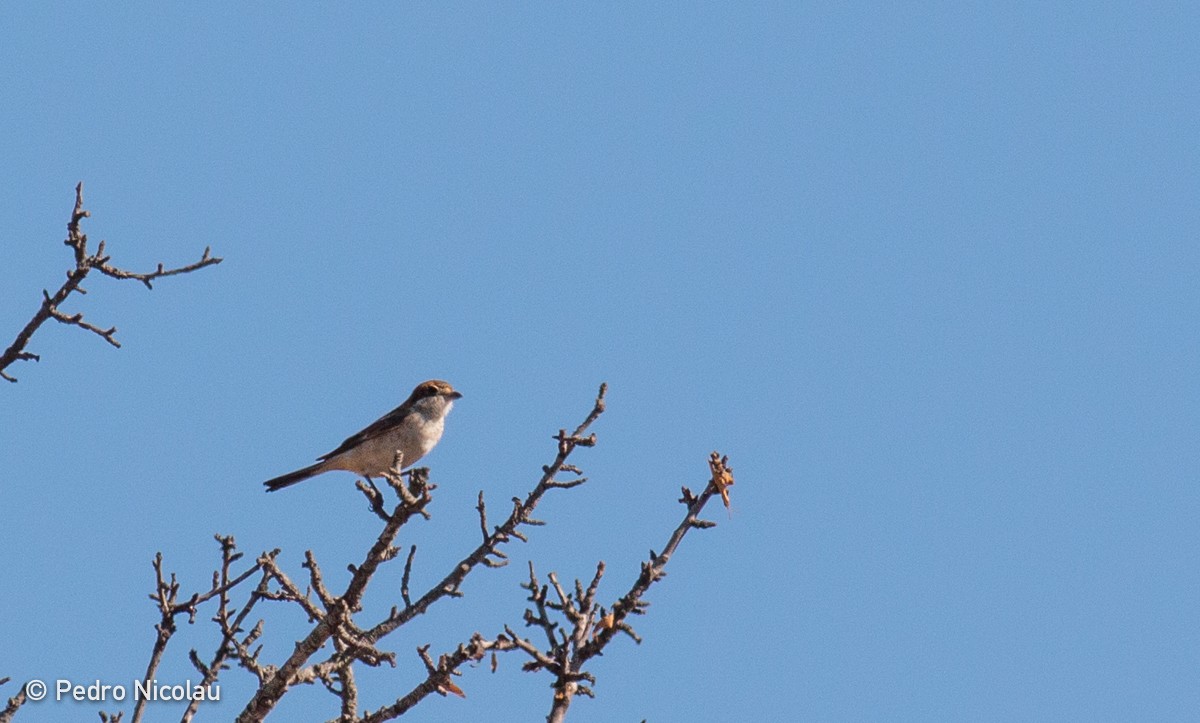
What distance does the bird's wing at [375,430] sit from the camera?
11062 millimetres

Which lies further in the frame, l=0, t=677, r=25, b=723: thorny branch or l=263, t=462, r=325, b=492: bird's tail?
l=263, t=462, r=325, b=492: bird's tail

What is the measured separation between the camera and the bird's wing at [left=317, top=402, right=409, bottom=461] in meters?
11.1

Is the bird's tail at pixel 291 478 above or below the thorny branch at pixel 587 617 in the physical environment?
above

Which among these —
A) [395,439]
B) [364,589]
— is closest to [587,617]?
[364,589]

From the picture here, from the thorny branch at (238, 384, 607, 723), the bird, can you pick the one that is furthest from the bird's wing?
the thorny branch at (238, 384, 607, 723)

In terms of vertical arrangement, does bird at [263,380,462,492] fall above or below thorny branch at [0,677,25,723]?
above

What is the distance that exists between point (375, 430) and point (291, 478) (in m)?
0.96

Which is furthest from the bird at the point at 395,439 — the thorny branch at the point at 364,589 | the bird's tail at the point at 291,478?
the thorny branch at the point at 364,589

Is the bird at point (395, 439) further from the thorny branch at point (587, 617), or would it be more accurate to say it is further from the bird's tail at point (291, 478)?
the thorny branch at point (587, 617)

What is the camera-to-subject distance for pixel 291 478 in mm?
11453

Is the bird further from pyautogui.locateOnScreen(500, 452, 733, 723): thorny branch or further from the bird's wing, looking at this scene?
pyautogui.locateOnScreen(500, 452, 733, 723): thorny branch

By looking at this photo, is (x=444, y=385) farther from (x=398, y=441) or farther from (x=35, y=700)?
(x=35, y=700)

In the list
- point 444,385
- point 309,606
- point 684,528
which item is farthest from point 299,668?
point 444,385

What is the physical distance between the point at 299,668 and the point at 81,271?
214 centimetres
